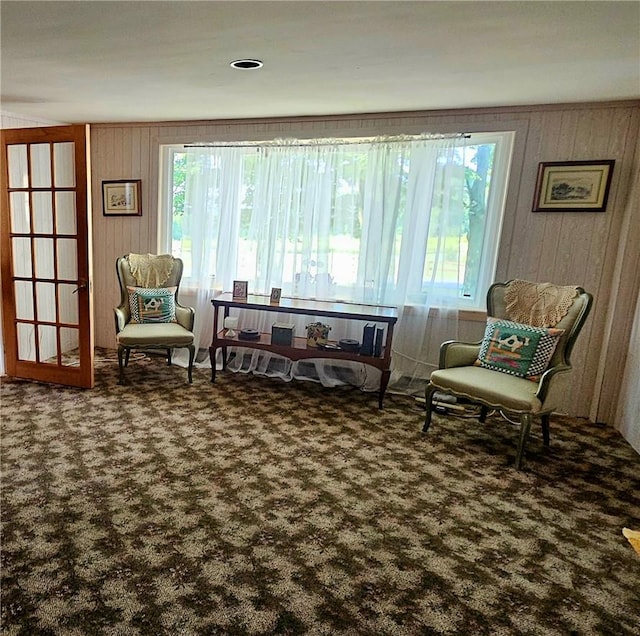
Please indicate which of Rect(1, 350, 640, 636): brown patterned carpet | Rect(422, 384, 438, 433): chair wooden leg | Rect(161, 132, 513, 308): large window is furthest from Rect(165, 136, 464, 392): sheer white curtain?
Rect(1, 350, 640, 636): brown patterned carpet

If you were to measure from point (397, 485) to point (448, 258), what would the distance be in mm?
1919

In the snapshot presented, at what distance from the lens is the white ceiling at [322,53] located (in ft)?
5.81

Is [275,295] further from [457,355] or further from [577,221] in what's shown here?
[577,221]

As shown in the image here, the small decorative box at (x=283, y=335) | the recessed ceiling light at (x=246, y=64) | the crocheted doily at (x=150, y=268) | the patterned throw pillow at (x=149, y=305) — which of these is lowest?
the small decorative box at (x=283, y=335)

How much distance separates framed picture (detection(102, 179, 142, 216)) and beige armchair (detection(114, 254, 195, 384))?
2.07ft

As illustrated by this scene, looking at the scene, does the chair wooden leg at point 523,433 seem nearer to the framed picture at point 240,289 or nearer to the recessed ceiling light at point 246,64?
the framed picture at point 240,289

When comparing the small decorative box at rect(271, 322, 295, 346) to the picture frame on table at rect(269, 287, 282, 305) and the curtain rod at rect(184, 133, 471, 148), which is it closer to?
the picture frame on table at rect(269, 287, 282, 305)

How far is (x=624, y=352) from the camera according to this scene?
317 cm

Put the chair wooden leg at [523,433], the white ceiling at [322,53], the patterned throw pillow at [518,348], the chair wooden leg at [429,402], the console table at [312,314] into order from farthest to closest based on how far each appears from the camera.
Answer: the console table at [312,314]
the chair wooden leg at [429,402]
the patterned throw pillow at [518,348]
the chair wooden leg at [523,433]
the white ceiling at [322,53]

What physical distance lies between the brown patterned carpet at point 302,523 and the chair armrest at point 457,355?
445 mm

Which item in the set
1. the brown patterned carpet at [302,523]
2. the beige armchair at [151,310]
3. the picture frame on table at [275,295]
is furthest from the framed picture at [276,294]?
the brown patterned carpet at [302,523]

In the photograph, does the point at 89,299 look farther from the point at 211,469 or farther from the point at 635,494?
the point at 635,494

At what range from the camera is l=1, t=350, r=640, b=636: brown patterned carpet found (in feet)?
4.99

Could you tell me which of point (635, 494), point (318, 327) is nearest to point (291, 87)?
point (318, 327)
